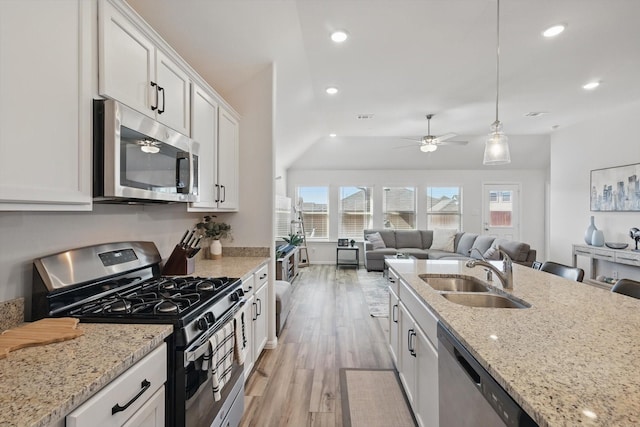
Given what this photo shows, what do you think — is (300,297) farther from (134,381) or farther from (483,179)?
(483,179)

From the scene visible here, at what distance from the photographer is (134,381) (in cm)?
98

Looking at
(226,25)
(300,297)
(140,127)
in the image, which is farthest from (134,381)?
(300,297)

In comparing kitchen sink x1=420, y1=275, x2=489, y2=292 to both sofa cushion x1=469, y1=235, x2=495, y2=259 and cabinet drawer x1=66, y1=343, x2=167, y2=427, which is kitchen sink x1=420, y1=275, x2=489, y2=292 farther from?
sofa cushion x1=469, y1=235, x2=495, y2=259

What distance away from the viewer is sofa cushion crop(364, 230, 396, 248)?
7430 mm

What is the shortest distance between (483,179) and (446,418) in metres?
7.69

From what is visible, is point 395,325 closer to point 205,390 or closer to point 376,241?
point 205,390

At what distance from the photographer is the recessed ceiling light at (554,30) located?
2.63 m

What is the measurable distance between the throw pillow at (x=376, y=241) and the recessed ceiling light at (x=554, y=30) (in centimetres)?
495

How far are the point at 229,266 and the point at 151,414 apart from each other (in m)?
1.44

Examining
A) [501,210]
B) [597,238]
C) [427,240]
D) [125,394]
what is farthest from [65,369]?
→ [501,210]

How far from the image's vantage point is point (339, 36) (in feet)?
9.05

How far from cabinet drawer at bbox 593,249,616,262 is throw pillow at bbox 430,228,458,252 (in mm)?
2745

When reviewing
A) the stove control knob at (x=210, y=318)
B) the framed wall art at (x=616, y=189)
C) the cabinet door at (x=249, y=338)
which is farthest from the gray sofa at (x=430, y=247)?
the stove control knob at (x=210, y=318)

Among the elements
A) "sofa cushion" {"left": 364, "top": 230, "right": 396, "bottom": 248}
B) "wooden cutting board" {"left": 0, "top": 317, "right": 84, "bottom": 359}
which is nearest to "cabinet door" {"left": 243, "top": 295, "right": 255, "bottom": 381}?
"wooden cutting board" {"left": 0, "top": 317, "right": 84, "bottom": 359}
